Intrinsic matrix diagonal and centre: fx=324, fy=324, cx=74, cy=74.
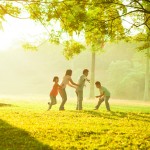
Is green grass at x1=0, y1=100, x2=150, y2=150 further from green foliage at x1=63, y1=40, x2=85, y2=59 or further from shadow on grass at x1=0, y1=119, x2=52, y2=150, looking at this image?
green foliage at x1=63, y1=40, x2=85, y2=59

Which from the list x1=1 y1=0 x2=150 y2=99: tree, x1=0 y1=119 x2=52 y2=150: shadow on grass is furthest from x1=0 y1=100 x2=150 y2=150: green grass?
x1=1 y1=0 x2=150 y2=99: tree

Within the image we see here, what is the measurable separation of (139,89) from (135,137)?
41.9 metres

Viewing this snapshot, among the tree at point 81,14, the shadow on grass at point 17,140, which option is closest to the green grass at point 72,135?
the shadow on grass at point 17,140

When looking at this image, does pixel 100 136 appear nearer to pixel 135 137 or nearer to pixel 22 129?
pixel 135 137

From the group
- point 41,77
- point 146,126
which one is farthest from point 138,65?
A: point 146,126

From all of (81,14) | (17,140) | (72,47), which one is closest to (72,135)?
(17,140)

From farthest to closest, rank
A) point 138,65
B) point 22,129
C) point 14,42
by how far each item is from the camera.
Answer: point 14,42 < point 138,65 < point 22,129

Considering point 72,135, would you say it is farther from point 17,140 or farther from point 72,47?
point 72,47

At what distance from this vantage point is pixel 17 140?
8.35 meters

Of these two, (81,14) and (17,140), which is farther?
(81,14)

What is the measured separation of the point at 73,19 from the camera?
12523 millimetres

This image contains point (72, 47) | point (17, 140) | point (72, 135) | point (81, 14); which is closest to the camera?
point (17, 140)

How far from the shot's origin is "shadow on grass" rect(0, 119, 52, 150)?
7.67 metres

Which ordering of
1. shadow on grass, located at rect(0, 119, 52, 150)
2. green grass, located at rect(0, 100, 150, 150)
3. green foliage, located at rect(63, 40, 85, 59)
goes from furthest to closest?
green foliage, located at rect(63, 40, 85, 59), green grass, located at rect(0, 100, 150, 150), shadow on grass, located at rect(0, 119, 52, 150)
